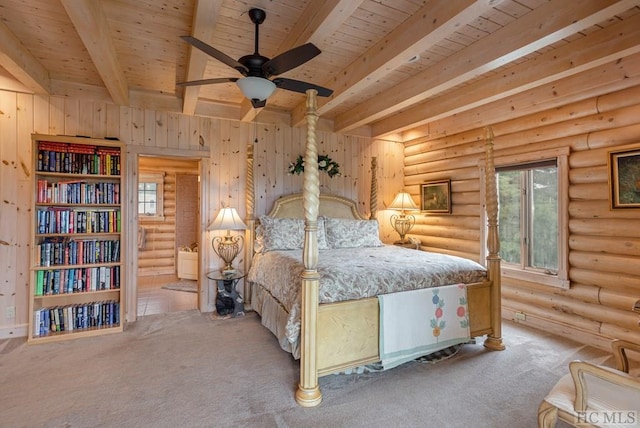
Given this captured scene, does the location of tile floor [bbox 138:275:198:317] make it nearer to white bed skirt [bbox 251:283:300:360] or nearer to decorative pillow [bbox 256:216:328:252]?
white bed skirt [bbox 251:283:300:360]

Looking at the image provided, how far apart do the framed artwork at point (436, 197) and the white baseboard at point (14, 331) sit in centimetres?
560

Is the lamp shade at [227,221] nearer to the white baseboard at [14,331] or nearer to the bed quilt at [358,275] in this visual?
the bed quilt at [358,275]

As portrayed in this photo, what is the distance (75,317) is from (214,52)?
11.0ft

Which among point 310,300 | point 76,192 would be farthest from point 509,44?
point 76,192

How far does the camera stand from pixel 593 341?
3.18 meters

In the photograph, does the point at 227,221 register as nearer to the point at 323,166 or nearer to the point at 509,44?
the point at 323,166

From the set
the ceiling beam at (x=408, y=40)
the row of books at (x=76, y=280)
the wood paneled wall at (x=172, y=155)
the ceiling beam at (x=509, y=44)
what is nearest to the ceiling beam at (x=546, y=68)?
the ceiling beam at (x=509, y=44)

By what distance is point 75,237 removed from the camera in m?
3.72

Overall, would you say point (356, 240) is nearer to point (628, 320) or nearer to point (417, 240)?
point (417, 240)

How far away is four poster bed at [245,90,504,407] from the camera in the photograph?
90.4 inches

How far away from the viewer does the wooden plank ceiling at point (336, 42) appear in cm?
221

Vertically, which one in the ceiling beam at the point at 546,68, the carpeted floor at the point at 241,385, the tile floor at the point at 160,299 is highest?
the ceiling beam at the point at 546,68

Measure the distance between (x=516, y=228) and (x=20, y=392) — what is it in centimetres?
530

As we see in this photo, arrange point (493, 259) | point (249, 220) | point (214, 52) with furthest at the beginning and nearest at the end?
1. point (249, 220)
2. point (493, 259)
3. point (214, 52)
